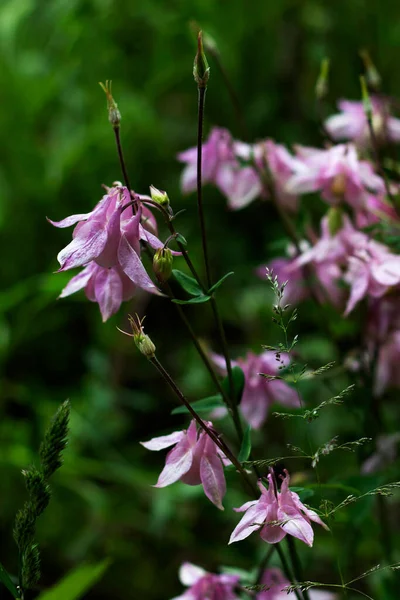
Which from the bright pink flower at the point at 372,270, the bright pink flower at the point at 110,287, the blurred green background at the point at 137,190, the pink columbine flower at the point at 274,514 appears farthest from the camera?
the blurred green background at the point at 137,190

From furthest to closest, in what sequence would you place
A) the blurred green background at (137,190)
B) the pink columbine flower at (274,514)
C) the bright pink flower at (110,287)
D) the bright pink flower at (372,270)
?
the blurred green background at (137,190), the bright pink flower at (372,270), the bright pink flower at (110,287), the pink columbine flower at (274,514)

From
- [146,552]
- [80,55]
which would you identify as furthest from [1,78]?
[146,552]

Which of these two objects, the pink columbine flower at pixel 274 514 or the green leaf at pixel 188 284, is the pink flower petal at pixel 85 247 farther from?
the pink columbine flower at pixel 274 514

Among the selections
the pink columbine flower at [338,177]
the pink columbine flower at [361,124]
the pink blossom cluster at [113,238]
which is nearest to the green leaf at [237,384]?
the pink blossom cluster at [113,238]

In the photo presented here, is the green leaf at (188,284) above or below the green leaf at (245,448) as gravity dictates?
above

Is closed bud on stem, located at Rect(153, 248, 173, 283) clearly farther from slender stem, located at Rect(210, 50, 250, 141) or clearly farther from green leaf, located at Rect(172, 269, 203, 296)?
slender stem, located at Rect(210, 50, 250, 141)

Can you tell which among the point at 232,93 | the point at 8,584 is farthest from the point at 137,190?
the point at 8,584

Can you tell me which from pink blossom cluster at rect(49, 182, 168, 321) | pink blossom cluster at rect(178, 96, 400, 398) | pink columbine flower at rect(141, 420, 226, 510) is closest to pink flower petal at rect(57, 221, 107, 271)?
pink blossom cluster at rect(49, 182, 168, 321)
